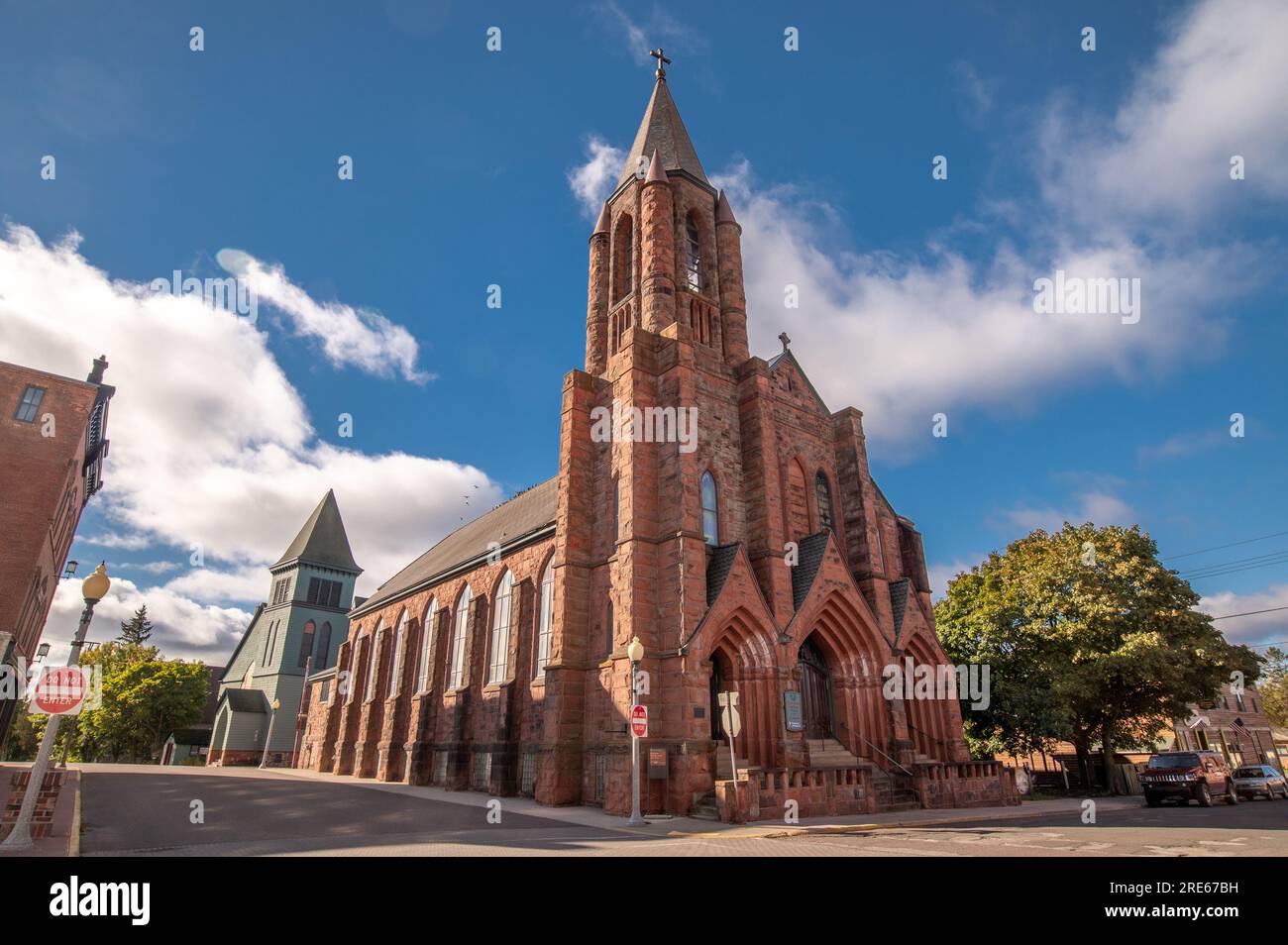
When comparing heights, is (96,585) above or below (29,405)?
below

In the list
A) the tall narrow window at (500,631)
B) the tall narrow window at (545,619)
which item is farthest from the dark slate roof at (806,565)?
the tall narrow window at (500,631)

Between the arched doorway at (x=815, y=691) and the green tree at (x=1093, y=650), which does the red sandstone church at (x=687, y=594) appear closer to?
the arched doorway at (x=815, y=691)

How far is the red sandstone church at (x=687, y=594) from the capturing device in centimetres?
1934

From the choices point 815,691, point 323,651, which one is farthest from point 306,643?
point 815,691

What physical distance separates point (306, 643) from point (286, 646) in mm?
1661

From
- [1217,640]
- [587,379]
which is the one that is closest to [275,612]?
[587,379]

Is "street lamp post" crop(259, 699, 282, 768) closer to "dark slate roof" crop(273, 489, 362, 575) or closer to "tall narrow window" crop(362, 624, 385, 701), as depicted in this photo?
"dark slate roof" crop(273, 489, 362, 575)

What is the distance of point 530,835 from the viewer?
12.9m

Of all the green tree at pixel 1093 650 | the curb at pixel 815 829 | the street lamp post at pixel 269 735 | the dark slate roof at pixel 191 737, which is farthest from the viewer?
the dark slate roof at pixel 191 737

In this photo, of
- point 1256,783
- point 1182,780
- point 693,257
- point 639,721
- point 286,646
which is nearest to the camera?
point 639,721

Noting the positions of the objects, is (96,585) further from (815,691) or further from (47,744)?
(815,691)

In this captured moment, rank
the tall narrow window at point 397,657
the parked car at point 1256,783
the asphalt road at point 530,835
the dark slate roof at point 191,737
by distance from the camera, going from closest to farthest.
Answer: the asphalt road at point 530,835, the parked car at point 1256,783, the tall narrow window at point 397,657, the dark slate roof at point 191,737

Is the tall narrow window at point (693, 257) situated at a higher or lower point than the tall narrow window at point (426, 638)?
higher

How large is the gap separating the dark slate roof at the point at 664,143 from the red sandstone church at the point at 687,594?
16 centimetres
